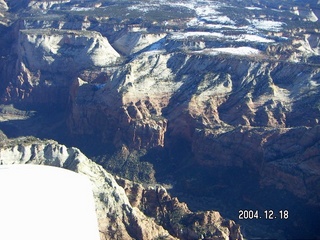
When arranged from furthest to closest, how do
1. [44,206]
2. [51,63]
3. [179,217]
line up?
1. [51,63]
2. [179,217]
3. [44,206]

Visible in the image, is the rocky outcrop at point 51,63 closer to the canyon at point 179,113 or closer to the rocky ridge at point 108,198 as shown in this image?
the canyon at point 179,113

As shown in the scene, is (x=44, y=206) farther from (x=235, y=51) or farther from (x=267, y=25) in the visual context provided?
(x=267, y=25)

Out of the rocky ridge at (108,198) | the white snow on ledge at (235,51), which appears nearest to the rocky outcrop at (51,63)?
the white snow on ledge at (235,51)

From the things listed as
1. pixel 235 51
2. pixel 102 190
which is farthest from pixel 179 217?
pixel 235 51

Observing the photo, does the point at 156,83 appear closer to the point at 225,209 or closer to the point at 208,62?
the point at 208,62

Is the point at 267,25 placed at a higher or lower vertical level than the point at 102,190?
lower

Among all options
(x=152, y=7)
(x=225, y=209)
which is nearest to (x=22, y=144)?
(x=225, y=209)

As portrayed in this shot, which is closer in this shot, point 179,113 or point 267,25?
point 179,113
